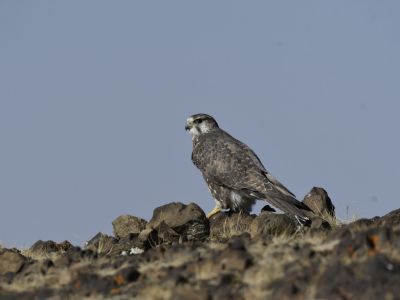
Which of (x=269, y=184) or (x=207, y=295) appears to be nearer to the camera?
(x=207, y=295)

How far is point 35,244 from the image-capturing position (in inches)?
580

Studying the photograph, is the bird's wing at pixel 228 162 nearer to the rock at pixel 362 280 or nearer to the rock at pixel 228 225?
the rock at pixel 228 225

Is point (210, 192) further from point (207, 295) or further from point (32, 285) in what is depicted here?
point (207, 295)

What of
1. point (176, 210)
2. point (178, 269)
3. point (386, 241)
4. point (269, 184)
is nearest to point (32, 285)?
point (178, 269)

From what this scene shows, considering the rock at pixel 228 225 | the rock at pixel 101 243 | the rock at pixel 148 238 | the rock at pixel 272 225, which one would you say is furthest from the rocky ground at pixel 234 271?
the rock at pixel 228 225

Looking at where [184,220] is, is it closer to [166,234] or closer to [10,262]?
[166,234]

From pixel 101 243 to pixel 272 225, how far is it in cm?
246

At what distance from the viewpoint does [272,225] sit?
46.3 ft

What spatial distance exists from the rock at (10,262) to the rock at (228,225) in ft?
11.4

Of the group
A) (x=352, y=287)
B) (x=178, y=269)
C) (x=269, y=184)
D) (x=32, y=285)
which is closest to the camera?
(x=352, y=287)

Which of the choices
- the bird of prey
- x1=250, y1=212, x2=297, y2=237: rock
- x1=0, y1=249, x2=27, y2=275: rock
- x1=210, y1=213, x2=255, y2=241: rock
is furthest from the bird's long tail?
x1=0, y1=249, x2=27, y2=275: rock

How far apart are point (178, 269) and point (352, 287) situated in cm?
220

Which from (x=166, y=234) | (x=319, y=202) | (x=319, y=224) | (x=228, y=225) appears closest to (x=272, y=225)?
(x=319, y=224)

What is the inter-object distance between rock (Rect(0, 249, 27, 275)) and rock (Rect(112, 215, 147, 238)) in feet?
13.5
